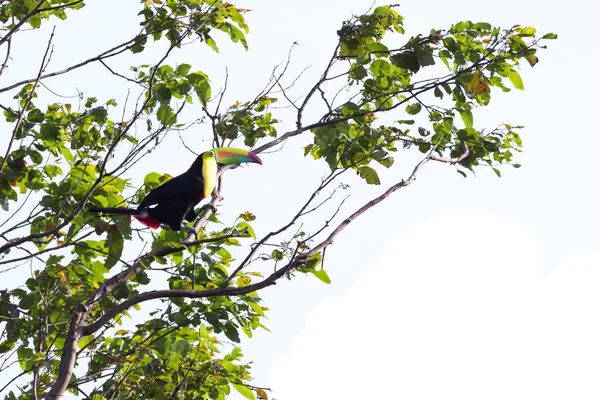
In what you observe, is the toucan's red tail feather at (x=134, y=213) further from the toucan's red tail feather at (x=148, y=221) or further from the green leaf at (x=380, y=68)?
the green leaf at (x=380, y=68)

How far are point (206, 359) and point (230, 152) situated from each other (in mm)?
1462

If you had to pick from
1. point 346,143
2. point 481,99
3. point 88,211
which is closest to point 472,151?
point 481,99

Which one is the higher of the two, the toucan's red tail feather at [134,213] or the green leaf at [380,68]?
the green leaf at [380,68]

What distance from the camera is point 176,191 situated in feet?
18.8

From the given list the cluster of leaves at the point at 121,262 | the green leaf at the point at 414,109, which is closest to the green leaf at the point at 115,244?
the cluster of leaves at the point at 121,262

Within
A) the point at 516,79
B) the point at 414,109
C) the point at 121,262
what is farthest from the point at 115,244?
the point at 516,79

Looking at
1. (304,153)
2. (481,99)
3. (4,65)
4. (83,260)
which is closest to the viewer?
(4,65)

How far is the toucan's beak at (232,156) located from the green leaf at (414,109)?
44.0 inches

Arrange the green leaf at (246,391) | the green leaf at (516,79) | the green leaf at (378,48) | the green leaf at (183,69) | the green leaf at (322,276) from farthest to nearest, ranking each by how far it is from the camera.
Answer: the green leaf at (246,391), the green leaf at (516,79), the green leaf at (378,48), the green leaf at (183,69), the green leaf at (322,276)

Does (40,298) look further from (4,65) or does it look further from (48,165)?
(4,65)

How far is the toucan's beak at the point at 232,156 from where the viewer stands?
226 inches

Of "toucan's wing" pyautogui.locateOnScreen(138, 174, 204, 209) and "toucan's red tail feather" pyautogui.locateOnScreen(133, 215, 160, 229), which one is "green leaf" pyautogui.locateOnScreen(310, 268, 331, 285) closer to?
"toucan's wing" pyautogui.locateOnScreen(138, 174, 204, 209)

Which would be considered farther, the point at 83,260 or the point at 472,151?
the point at 472,151

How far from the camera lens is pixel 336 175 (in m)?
4.74
